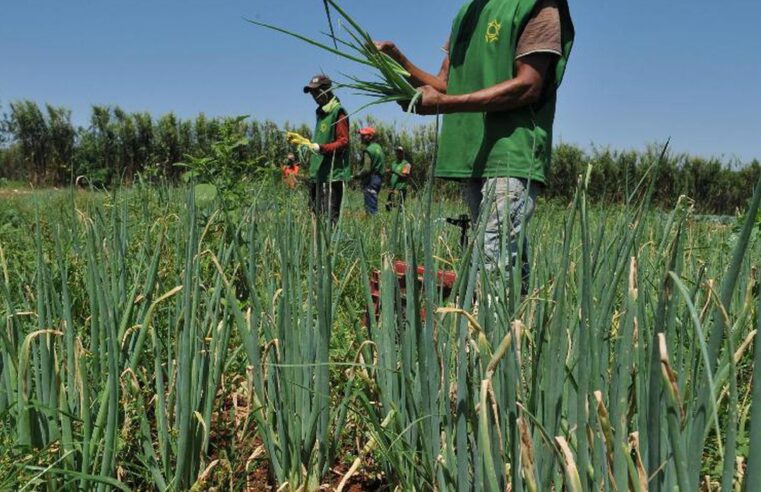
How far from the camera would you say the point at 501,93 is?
72.6 inches

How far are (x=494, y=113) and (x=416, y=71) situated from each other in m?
0.33

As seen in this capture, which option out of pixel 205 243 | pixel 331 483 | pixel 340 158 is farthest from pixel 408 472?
pixel 340 158

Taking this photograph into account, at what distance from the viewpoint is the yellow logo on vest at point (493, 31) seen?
6.34 feet

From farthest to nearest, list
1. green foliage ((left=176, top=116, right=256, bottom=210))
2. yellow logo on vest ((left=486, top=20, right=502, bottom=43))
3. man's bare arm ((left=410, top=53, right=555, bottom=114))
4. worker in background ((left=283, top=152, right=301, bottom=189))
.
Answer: green foliage ((left=176, top=116, right=256, bottom=210)) < worker in background ((left=283, top=152, right=301, bottom=189)) < yellow logo on vest ((left=486, top=20, right=502, bottom=43)) < man's bare arm ((left=410, top=53, right=555, bottom=114))

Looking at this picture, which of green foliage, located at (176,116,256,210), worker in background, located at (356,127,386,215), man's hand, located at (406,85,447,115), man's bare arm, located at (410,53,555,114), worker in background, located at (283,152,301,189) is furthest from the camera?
worker in background, located at (356,127,386,215)

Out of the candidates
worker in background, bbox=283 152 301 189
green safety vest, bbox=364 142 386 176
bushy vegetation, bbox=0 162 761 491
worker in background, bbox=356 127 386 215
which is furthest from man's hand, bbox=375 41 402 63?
green safety vest, bbox=364 142 386 176

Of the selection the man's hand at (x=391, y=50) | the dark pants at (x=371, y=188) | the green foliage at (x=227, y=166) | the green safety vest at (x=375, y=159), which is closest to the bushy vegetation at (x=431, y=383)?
the man's hand at (x=391, y=50)

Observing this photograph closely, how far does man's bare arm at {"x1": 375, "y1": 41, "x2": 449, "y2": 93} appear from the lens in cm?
194

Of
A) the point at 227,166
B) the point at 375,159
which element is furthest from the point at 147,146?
the point at 227,166

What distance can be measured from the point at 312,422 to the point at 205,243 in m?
1.72

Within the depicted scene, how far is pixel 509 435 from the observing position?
27.6 inches

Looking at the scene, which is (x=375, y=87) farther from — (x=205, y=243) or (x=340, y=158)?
(x=340, y=158)

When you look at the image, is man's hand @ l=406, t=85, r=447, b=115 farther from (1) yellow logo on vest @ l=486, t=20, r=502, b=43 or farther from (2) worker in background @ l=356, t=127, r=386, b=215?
(2) worker in background @ l=356, t=127, r=386, b=215

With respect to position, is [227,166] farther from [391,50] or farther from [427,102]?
[427,102]
